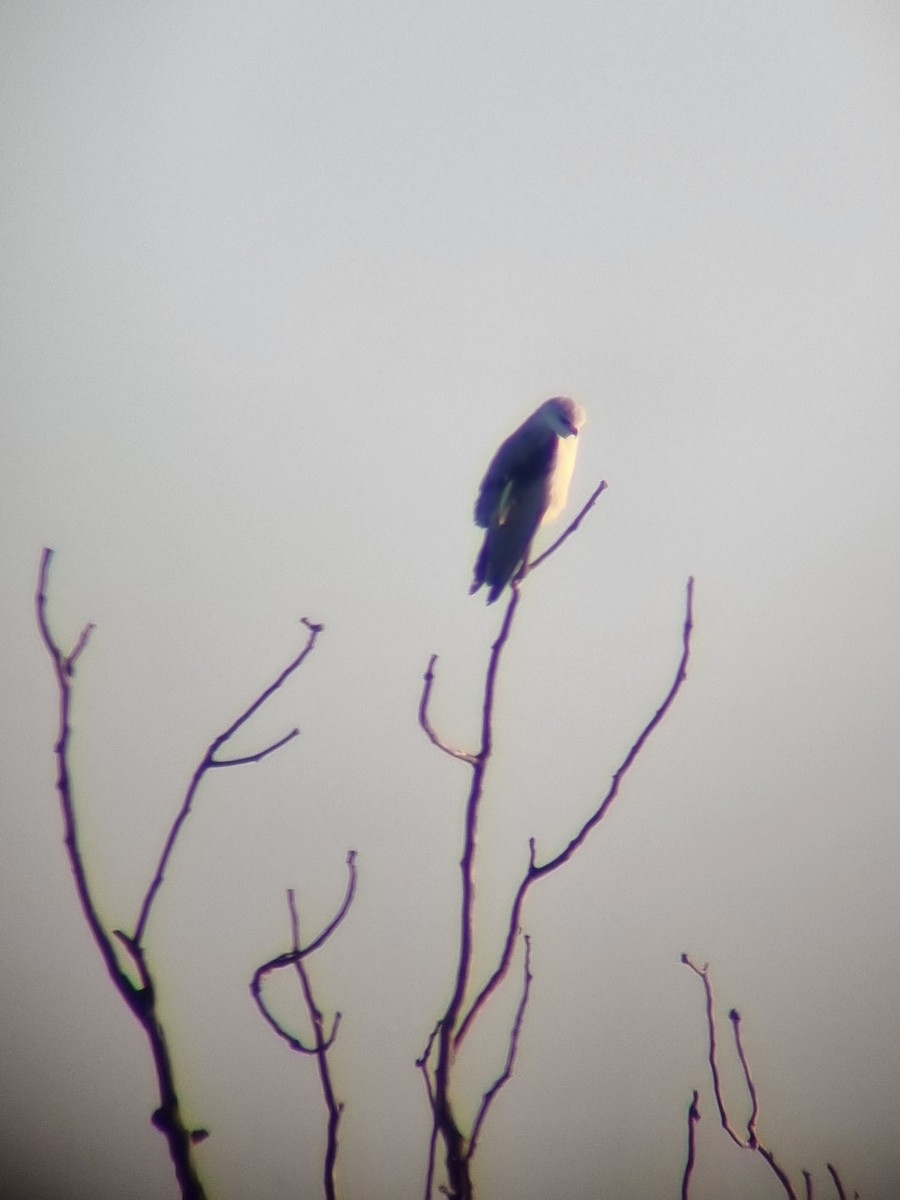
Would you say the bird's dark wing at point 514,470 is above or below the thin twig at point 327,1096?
above

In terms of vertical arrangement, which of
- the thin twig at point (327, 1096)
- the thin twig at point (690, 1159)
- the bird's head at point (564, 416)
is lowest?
the thin twig at point (690, 1159)

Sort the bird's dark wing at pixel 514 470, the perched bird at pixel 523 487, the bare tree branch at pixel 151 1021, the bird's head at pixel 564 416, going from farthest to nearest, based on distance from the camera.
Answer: the bird's head at pixel 564 416
the bird's dark wing at pixel 514 470
the perched bird at pixel 523 487
the bare tree branch at pixel 151 1021

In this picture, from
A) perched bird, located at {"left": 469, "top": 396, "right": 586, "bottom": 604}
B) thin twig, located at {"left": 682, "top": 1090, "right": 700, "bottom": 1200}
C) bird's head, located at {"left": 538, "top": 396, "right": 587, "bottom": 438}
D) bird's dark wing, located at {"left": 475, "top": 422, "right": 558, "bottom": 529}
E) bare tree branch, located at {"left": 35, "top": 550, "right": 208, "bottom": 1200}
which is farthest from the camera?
bird's head, located at {"left": 538, "top": 396, "right": 587, "bottom": 438}

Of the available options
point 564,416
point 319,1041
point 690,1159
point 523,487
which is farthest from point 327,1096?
point 564,416

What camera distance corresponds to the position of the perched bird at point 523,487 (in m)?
2.66

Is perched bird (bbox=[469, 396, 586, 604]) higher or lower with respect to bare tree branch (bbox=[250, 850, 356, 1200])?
higher

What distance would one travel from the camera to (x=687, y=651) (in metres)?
1.10

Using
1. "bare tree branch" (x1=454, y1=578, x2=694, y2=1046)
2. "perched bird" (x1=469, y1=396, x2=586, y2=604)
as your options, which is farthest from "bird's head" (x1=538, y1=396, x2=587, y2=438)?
"bare tree branch" (x1=454, y1=578, x2=694, y2=1046)

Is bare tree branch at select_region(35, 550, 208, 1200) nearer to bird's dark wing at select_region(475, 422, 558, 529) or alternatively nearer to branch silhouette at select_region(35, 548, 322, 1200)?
branch silhouette at select_region(35, 548, 322, 1200)

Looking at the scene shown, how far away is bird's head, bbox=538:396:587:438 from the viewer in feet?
9.50

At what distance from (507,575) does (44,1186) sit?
4.54m

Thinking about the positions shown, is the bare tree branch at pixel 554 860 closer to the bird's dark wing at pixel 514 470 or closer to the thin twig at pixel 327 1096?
the thin twig at pixel 327 1096

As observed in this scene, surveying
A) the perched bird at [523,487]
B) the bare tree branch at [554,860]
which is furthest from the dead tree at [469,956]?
the perched bird at [523,487]

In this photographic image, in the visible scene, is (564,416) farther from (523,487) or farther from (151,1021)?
(151,1021)
